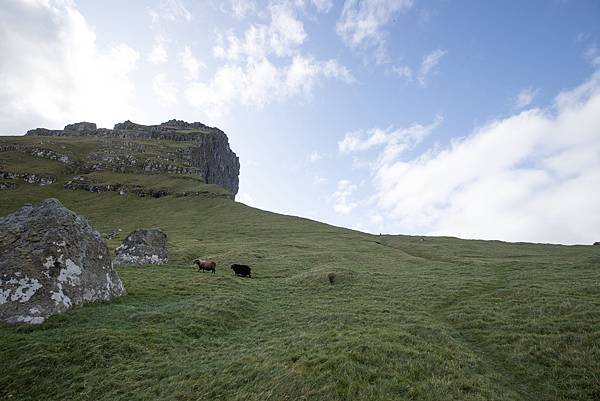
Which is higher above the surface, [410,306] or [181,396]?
[410,306]

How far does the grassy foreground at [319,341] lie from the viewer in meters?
12.3

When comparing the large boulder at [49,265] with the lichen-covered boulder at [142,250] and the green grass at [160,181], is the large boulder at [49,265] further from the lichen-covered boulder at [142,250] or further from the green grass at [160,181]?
the green grass at [160,181]

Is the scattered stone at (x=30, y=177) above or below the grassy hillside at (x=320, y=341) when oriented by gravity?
above

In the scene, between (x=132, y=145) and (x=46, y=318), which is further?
(x=132, y=145)

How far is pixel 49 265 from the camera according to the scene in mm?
18984

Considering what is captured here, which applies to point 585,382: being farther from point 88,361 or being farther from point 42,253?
point 42,253

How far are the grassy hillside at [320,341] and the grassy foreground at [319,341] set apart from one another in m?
0.07

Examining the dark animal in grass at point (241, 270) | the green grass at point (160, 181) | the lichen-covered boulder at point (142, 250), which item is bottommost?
the dark animal in grass at point (241, 270)

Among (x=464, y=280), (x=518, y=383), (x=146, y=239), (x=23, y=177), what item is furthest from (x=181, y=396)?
(x=23, y=177)

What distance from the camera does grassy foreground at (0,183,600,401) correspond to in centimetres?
1234

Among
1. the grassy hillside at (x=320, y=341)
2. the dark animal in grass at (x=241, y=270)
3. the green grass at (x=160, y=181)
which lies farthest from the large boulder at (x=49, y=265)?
the green grass at (x=160, y=181)

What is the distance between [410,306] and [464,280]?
1129cm

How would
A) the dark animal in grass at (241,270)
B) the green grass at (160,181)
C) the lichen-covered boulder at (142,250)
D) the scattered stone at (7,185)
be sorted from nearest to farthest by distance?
the dark animal in grass at (241,270) → the lichen-covered boulder at (142,250) → the scattered stone at (7,185) → the green grass at (160,181)

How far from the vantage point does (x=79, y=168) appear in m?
150
